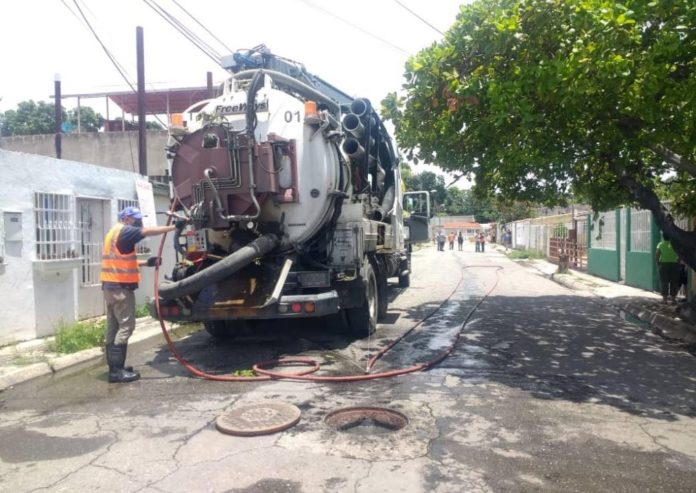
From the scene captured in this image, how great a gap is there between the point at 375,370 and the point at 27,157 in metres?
5.82

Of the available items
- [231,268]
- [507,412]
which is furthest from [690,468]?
[231,268]

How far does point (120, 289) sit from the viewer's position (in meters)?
6.08

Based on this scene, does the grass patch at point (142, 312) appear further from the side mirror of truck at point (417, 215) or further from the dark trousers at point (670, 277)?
the dark trousers at point (670, 277)

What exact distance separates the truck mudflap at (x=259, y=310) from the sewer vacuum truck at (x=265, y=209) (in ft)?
0.04

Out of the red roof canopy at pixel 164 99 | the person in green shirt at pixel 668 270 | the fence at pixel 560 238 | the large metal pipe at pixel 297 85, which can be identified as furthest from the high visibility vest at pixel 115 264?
the red roof canopy at pixel 164 99

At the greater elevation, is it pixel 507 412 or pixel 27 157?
pixel 27 157

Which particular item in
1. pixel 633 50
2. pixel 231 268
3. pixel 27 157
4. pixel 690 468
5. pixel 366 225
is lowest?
pixel 690 468

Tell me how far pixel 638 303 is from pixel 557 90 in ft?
22.5

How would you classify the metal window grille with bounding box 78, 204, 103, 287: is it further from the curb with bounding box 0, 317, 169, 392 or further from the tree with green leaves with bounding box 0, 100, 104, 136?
the tree with green leaves with bounding box 0, 100, 104, 136

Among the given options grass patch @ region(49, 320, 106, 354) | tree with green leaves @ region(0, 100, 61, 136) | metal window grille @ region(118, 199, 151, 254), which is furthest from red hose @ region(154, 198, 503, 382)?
tree with green leaves @ region(0, 100, 61, 136)

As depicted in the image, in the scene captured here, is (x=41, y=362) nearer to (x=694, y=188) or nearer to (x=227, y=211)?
(x=227, y=211)

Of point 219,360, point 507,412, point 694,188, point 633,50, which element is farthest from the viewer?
point 694,188

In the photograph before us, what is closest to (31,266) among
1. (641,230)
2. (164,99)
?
(641,230)

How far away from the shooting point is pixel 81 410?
5.03 m
